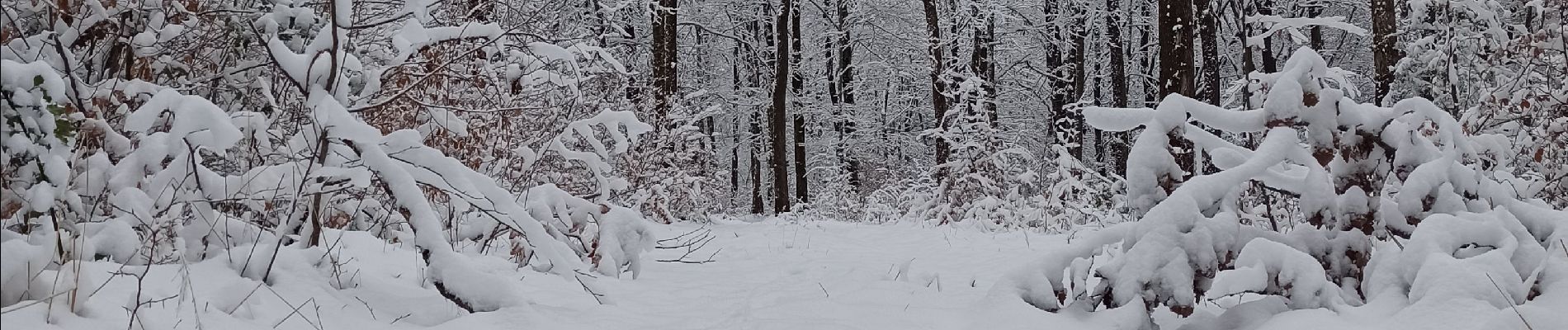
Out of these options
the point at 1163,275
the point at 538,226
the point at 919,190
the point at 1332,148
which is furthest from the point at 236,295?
the point at 919,190

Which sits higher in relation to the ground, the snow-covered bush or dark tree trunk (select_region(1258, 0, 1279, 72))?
dark tree trunk (select_region(1258, 0, 1279, 72))

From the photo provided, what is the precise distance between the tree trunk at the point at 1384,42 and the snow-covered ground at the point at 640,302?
300 inches

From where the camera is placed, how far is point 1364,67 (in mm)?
21484

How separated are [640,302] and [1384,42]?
10.2 meters

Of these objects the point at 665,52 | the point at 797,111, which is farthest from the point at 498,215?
the point at 797,111

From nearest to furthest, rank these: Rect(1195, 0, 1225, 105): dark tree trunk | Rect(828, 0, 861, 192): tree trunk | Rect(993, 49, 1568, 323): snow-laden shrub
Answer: Rect(993, 49, 1568, 323): snow-laden shrub
Rect(1195, 0, 1225, 105): dark tree trunk
Rect(828, 0, 861, 192): tree trunk

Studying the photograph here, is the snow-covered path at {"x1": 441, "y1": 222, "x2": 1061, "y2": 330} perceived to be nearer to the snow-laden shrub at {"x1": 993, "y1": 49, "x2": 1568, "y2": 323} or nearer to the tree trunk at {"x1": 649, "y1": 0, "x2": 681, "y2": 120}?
the snow-laden shrub at {"x1": 993, "y1": 49, "x2": 1568, "y2": 323}

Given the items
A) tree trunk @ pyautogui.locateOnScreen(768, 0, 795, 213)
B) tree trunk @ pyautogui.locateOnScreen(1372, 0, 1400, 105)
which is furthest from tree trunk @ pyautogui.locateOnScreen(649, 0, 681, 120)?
tree trunk @ pyautogui.locateOnScreen(1372, 0, 1400, 105)

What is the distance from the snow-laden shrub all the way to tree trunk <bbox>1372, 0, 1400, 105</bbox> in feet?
28.0

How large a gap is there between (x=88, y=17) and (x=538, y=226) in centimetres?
182

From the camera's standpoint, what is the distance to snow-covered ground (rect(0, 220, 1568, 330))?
254 cm

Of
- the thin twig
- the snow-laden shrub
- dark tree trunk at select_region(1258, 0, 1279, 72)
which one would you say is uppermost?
dark tree trunk at select_region(1258, 0, 1279, 72)

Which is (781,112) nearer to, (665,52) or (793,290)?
(665,52)

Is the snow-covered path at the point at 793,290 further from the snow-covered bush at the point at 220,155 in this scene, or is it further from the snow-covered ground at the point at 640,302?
the snow-covered bush at the point at 220,155
